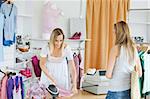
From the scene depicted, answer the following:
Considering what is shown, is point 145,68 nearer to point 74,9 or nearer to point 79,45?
point 79,45

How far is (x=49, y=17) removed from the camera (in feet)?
13.5

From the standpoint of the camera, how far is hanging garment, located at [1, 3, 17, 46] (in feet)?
10.7

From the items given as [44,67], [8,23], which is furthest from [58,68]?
[8,23]

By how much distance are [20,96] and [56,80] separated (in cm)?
52

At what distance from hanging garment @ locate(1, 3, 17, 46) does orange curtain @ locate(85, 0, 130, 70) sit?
5.02ft

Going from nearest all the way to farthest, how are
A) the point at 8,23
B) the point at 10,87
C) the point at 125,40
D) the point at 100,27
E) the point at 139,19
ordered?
the point at 125,40
the point at 10,87
the point at 8,23
the point at 100,27
the point at 139,19

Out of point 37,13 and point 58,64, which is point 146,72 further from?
point 37,13

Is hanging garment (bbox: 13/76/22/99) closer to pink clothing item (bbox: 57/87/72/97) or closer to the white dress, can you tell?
the white dress

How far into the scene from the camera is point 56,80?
3195 millimetres

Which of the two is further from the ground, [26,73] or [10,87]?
[26,73]

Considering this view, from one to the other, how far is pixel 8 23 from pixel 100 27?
1858 mm

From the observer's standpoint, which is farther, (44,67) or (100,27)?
(100,27)

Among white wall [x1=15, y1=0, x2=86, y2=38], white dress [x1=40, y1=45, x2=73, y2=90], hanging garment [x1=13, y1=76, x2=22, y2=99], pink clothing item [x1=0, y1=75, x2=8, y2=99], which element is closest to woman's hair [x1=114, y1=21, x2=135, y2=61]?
white dress [x1=40, y1=45, x2=73, y2=90]

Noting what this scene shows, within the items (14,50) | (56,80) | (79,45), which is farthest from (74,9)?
(56,80)
